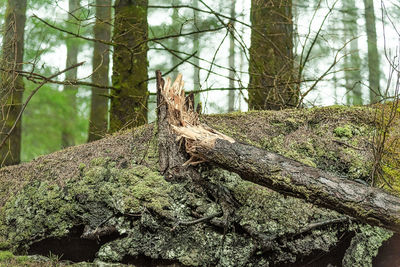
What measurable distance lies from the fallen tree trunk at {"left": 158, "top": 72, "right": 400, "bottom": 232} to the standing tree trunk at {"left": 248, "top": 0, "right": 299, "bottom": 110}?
2.86 meters

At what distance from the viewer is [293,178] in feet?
9.98

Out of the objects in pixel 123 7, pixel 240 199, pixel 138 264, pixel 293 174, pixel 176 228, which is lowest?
pixel 138 264

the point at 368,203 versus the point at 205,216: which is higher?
the point at 368,203

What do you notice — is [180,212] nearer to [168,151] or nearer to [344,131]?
[168,151]

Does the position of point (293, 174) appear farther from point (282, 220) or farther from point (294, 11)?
point (294, 11)

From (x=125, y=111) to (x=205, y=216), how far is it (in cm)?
339

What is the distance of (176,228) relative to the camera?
3.38 metres

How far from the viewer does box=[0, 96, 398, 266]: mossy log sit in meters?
3.35

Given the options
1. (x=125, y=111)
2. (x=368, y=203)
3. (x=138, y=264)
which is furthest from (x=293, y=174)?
(x=125, y=111)

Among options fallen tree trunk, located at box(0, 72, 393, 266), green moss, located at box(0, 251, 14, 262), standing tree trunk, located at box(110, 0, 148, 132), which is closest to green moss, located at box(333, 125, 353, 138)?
fallen tree trunk, located at box(0, 72, 393, 266)

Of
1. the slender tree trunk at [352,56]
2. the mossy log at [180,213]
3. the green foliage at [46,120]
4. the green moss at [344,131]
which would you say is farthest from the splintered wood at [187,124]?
the green foliage at [46,120]

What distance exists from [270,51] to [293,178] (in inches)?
150

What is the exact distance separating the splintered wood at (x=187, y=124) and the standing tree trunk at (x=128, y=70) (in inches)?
88.6

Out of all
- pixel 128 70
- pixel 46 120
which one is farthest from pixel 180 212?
pixel 46 120
